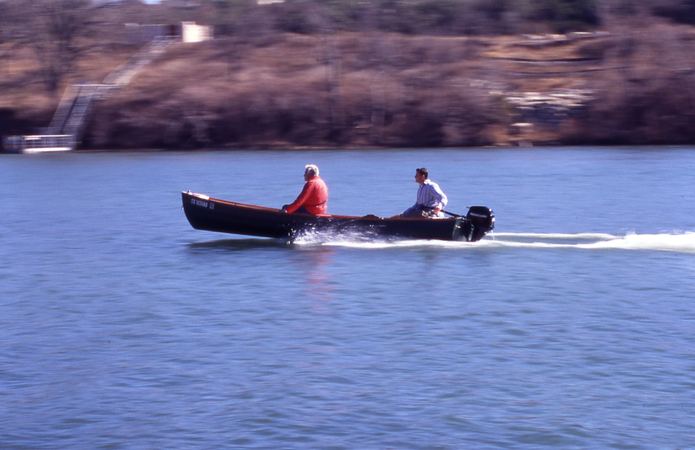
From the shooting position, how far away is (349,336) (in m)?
14.3

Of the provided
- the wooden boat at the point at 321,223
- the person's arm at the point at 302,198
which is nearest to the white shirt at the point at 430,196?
the wooden boat at the point at 321,223

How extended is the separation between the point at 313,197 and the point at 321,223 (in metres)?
0.55

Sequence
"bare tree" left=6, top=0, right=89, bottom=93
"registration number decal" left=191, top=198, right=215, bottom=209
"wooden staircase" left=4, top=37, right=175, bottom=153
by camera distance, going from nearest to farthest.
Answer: "registration number decal" left=191, top=198, right=215, bottom=209 → "wooden staircase" left=4, top=37, right=175, bottom=153 → "bare tree" left=6, top=0, right=89, bottom=93

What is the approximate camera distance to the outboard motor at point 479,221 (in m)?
20.3

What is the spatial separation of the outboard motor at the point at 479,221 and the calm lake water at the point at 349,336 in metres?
0.30

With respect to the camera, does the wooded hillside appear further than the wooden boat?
Yes

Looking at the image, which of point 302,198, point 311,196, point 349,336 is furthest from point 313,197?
point 349,336

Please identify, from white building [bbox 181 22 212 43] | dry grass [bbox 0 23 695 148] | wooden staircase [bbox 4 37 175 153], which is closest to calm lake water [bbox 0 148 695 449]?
dry grass [bbox 0 23 695 148]

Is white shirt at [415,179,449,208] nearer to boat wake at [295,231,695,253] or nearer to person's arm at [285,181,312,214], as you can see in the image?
boat wake at [295,231,695,253]

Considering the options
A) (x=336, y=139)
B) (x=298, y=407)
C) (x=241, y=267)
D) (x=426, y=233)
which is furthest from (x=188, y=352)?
(x=336, y=139)

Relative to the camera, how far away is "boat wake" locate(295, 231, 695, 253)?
68.3 feet

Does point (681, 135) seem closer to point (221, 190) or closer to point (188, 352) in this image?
point (221, 190)

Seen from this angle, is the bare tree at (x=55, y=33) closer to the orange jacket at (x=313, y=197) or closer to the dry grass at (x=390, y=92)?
the dry grass at (x=390, y=92)

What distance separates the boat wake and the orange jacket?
1.99ft
